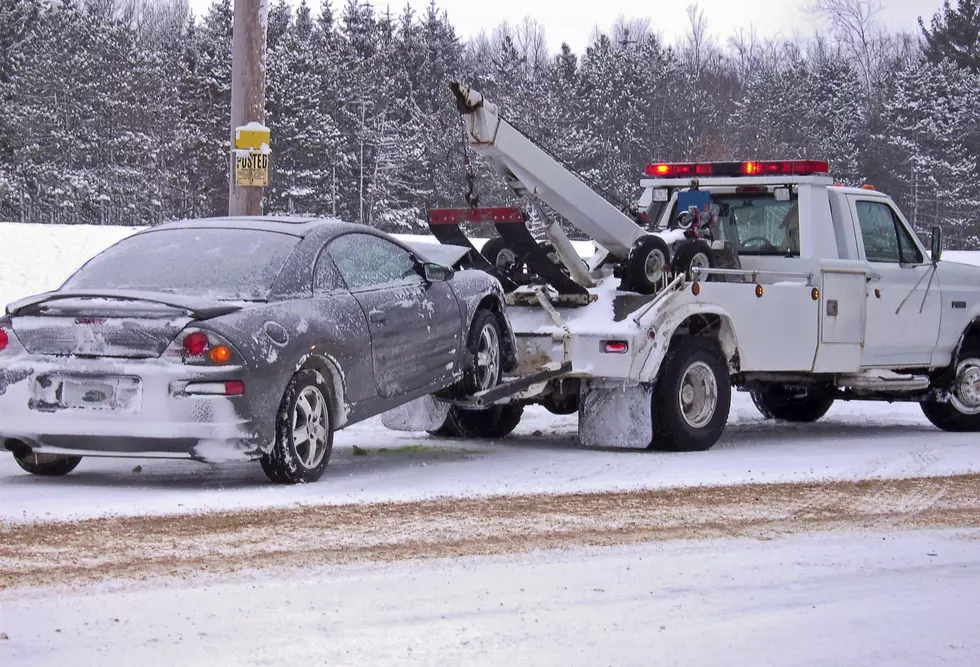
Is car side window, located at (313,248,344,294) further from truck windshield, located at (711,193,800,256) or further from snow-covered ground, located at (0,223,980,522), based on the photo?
truck windshield, located at (711,193,800,256)

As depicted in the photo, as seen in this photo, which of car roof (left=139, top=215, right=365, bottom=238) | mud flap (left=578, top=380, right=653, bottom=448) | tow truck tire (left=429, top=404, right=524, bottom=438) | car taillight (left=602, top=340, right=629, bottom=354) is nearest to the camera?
car roof (left=139, top=215, right=365, bottom=238)

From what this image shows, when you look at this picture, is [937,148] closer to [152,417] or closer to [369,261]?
[369,261]

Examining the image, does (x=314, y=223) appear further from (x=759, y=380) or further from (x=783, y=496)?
(x=759, y=380)

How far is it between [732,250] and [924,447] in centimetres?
217

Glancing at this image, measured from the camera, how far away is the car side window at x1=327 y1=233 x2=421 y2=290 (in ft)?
29.5

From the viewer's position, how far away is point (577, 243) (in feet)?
64.3

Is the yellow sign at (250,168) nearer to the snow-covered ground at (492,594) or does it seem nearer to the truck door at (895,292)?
the snow-covered ground at (492,594)

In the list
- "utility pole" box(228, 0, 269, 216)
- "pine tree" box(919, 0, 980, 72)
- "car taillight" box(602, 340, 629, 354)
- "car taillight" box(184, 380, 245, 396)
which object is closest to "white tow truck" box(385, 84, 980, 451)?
"car taillight" box(602, 340, 629, 354)

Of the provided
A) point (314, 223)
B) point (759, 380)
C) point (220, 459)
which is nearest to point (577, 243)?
point (759, 380)

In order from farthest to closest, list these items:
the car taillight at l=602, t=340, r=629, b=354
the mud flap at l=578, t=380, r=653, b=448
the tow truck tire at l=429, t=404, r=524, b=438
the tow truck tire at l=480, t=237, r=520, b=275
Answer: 1. the tow truck tire at l=429, t=404, r=524, b=438
2. the tow truck tire at l=480, t=237, r=520, b=275
3. the mud flap at l=578, t=380, r=653, b=448
4. the car taillight at l=602, t=340, r=629, b=354

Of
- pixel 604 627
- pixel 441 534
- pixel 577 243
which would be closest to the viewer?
pixel 604 627

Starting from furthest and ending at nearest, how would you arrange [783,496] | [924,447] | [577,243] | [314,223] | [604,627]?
1. [577,243]
2. [924,447]
3. [314,223]
4. [783,496]
5. [604,627]

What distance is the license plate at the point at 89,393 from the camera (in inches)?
302

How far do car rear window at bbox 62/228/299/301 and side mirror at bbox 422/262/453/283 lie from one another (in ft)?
3.78
